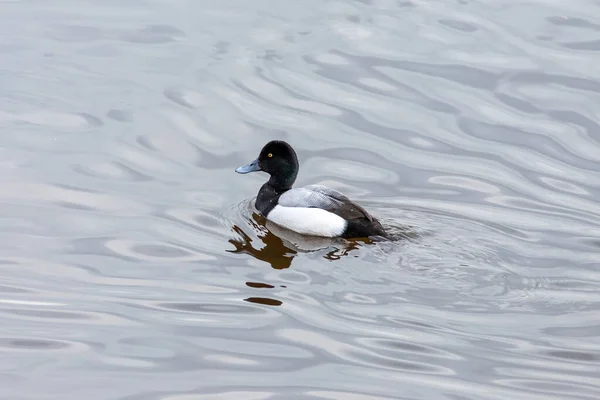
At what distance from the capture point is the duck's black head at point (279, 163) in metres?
10.8

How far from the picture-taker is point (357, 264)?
30.2 ft

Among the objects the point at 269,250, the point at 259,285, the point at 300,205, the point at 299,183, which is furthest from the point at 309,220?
the point at 259,285

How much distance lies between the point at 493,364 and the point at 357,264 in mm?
2096

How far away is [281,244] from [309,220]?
0.43 meters

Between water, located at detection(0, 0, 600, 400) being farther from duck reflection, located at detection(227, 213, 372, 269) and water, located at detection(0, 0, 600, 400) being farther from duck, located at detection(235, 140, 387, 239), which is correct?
duck, located at detection(235, 140, 387, 239)

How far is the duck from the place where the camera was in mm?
9836

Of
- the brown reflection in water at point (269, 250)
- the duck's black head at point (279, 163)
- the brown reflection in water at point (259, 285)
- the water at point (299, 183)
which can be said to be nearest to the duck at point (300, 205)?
the duck's black head at point (279, 163)

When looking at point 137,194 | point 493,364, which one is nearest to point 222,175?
point 137,194

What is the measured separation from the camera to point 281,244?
985cm

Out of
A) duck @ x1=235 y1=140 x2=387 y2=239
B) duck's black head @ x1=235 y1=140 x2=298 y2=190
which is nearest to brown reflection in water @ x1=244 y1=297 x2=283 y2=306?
duck @ x1=235 y1=140 x2=387 y2=239

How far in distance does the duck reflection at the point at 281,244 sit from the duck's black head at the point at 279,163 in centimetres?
→ 64

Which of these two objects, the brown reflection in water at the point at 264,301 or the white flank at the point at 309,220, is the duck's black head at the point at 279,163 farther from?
the brown reflection in water at the point at 264,301

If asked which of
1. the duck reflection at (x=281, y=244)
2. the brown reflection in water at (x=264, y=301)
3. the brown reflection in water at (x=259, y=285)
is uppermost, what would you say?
the brown reflection in water at (x=264, y=301)

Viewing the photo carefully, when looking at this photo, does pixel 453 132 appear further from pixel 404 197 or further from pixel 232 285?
pixel 232 285
